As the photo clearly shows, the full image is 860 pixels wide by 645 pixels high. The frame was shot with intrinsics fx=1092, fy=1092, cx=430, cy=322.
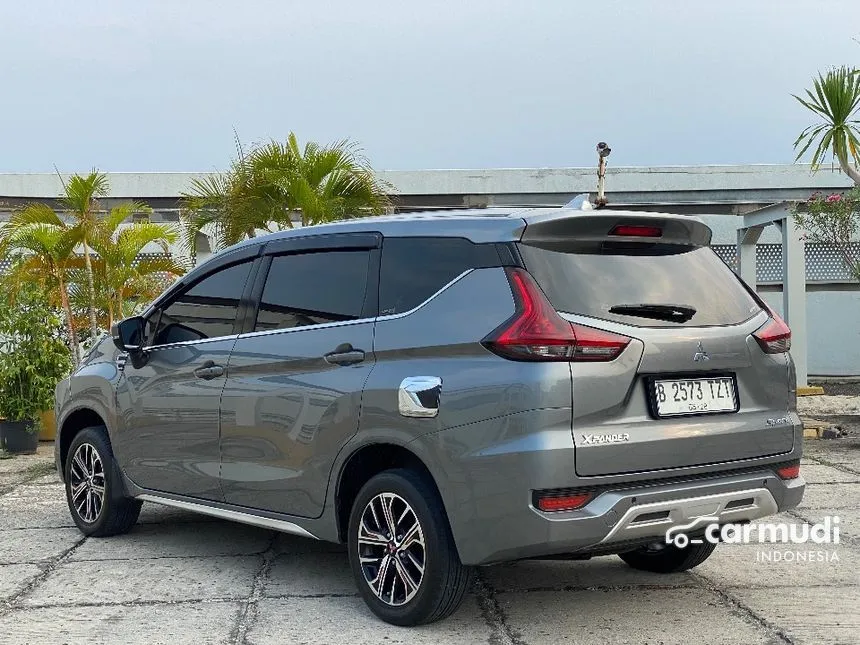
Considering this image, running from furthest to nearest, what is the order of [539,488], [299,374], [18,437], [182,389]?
[18,437]
[182,389]
[299,374]
[539,488]

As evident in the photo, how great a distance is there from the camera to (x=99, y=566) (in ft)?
19.5

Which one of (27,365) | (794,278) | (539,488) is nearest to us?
(539,488)

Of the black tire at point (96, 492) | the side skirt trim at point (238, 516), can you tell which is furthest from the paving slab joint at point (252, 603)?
the black tire at point (96, 492)

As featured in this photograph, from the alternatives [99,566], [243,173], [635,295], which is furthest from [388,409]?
[243,173]

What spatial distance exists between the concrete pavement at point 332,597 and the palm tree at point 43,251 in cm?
557

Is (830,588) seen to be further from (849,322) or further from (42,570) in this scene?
(849,322)

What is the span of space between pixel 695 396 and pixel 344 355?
152 centimetres

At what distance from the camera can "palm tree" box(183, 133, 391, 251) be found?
40.4 ft

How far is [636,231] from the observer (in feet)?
15.1

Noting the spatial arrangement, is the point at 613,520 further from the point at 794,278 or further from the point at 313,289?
the point at 794,278

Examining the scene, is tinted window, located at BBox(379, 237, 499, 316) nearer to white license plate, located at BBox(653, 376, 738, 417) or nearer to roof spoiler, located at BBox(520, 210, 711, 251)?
roof spoiler, located at BBox(520, 210, 711, 251)

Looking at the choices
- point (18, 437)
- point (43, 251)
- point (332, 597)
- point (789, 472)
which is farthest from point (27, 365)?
point (789, 472)

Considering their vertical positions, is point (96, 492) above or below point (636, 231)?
below

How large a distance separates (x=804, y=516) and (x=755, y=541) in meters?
0.98
